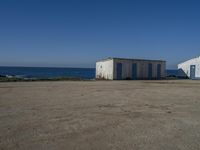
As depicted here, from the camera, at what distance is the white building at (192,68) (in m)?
30.5

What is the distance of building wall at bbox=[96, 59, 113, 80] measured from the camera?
2820 centimetres

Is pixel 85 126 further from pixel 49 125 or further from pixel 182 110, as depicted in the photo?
pixel 182 110

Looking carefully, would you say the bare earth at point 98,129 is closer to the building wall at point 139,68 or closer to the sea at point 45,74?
the building wall at point 139,68

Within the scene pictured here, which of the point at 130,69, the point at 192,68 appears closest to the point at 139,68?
the point at 130,69

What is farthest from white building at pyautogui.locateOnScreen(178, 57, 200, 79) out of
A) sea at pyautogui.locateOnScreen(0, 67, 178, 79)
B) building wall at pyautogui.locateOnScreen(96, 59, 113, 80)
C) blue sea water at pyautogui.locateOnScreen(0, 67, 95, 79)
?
blue sea water at pyautogui.locateOnScreen(0, 67, 95, 79)

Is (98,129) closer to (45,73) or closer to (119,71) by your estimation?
(119,71)

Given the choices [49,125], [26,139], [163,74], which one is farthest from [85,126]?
[163,74]

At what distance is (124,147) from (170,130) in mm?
1683

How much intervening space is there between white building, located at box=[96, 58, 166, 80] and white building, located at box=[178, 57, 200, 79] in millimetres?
3743

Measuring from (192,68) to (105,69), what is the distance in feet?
40.2

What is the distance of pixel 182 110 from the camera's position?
26.4ft

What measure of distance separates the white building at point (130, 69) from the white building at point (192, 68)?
374 centimetres

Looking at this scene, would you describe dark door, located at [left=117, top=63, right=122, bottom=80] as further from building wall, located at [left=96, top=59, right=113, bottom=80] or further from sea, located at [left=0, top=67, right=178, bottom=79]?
sea, located at [left=0, top=67, right=178, bottom=79]

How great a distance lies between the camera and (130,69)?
95.1 feet
